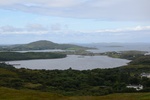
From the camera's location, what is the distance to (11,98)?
4391 cm

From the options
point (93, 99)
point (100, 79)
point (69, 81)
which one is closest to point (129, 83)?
point (100, 79)

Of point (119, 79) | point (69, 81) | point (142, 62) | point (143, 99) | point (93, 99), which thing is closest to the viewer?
point (143, 99)

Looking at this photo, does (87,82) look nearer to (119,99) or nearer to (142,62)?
(119,99)

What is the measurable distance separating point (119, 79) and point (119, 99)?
46657 millimetres

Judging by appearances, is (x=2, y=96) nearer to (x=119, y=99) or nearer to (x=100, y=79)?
(x=119, y=99)

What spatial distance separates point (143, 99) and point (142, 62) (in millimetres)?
124804

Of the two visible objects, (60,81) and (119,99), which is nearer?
(119,99)

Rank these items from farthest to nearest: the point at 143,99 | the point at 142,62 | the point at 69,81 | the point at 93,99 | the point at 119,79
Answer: the point at 142,62 → the point at 119,79 → the point at 69,81 → the point at 93,99 → the point at 143,99

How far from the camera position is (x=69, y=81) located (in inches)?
3231

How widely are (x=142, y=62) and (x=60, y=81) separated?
301 feet

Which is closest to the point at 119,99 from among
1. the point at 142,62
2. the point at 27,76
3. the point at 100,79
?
the point at 100,79

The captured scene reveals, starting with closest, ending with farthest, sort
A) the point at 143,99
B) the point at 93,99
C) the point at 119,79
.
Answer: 1. the point at 143,99
2. the point at 93,99
3. the point at 119,79

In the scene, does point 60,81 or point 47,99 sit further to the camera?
point 60,81

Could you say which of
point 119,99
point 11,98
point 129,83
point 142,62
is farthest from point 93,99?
point 142,62
